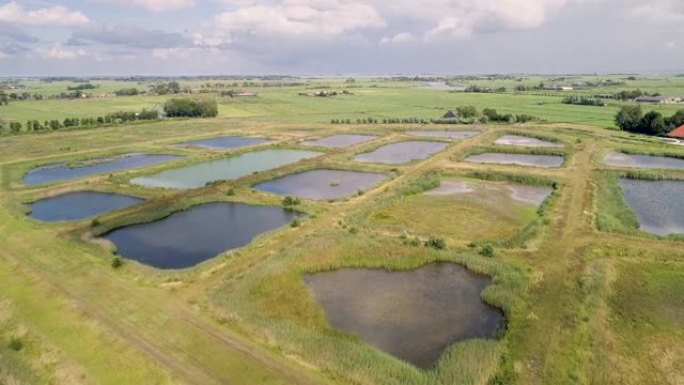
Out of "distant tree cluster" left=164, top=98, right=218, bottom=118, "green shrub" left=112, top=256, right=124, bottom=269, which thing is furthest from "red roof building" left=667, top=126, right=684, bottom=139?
"distant tree cluster" left=164, top=98, right=218, bottom=118

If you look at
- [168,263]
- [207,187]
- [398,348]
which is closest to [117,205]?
[207,187]

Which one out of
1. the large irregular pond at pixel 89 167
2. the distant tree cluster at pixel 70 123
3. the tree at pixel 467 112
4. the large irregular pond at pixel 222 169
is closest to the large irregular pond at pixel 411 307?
the large irregular pond at pixel 222 169

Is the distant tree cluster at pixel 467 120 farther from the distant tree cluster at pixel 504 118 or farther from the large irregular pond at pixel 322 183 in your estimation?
the large irregular pond at pixel 322 183

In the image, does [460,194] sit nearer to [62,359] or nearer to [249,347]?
[249,347]

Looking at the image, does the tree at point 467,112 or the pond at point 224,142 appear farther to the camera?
the tree at point 467,112

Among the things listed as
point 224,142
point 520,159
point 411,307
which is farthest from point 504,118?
point 411,307

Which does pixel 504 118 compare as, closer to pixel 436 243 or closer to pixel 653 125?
pixel 653 125
